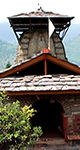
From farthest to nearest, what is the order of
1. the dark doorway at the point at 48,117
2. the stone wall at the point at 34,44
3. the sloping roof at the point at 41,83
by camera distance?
the stone wall at the point at 34,44, the dark doorway at the point at 48,117, the sloping roof at the point at 41,83

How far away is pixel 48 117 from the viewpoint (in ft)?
44.1

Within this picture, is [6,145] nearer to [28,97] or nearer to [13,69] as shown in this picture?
[28,97]

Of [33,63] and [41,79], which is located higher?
[33,63]

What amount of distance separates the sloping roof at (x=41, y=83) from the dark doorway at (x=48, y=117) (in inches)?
98.6

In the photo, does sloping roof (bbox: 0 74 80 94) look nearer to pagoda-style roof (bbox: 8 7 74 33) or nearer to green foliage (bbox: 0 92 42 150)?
green foliage (bbox: 0 92 42 150)

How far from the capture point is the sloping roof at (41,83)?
316 inches

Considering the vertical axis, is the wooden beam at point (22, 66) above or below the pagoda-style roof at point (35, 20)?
below

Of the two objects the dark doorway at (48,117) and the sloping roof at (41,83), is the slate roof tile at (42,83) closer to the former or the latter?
the sloping roof at (41,83)

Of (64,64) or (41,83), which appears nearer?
(41,83)

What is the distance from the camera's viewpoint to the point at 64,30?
18578 millimetres

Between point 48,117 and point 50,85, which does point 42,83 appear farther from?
point 48,117

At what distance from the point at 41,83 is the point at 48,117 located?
5.58 m

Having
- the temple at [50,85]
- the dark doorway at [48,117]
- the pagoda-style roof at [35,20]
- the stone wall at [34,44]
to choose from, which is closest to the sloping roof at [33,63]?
the temple at [50,85]

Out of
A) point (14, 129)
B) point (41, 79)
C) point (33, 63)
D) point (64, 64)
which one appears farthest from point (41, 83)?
point (14, 129)
